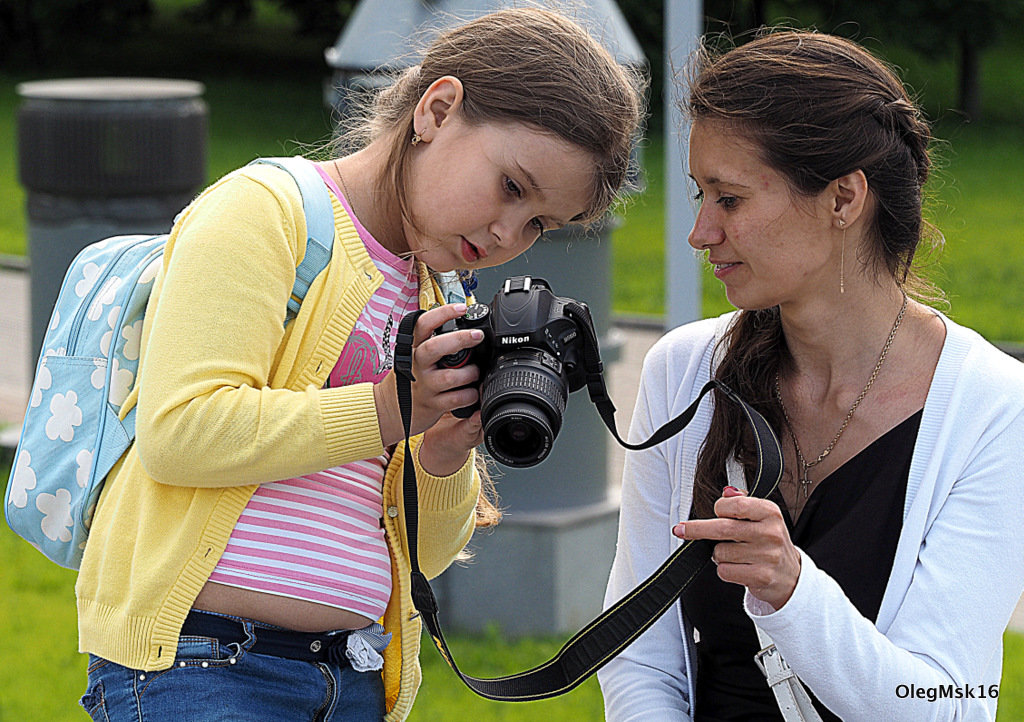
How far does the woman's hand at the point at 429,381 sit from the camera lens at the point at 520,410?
47mm

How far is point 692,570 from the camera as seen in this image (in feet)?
6.86

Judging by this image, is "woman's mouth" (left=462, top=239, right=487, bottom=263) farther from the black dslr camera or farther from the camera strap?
the camera strap

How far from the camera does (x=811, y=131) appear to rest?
2221mm

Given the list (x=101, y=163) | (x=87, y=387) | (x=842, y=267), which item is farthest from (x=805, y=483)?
(x=101, y=163)

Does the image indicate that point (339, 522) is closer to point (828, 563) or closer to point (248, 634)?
point (248, 634)

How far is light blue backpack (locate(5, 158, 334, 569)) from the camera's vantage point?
192cm

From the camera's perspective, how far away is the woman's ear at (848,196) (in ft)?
7.43

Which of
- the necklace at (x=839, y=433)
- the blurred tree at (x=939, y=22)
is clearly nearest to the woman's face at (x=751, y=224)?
the necklace at (x=839, y=433)

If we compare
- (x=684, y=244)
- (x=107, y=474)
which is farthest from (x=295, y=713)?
(x=684, y=244)

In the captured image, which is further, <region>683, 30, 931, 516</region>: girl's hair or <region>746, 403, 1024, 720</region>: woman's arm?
<region>683, 30, 931, 516</region>: girl's hair

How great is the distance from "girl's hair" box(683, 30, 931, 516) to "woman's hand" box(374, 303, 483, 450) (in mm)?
607

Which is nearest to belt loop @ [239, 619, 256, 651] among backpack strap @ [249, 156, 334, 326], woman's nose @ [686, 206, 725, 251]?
backpack strap @ [249, 156, 334, 326]

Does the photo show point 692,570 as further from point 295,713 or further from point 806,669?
point 295,713

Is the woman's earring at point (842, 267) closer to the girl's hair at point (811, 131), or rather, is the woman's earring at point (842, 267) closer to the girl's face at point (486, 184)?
the girl's hair at point (811, 131)
